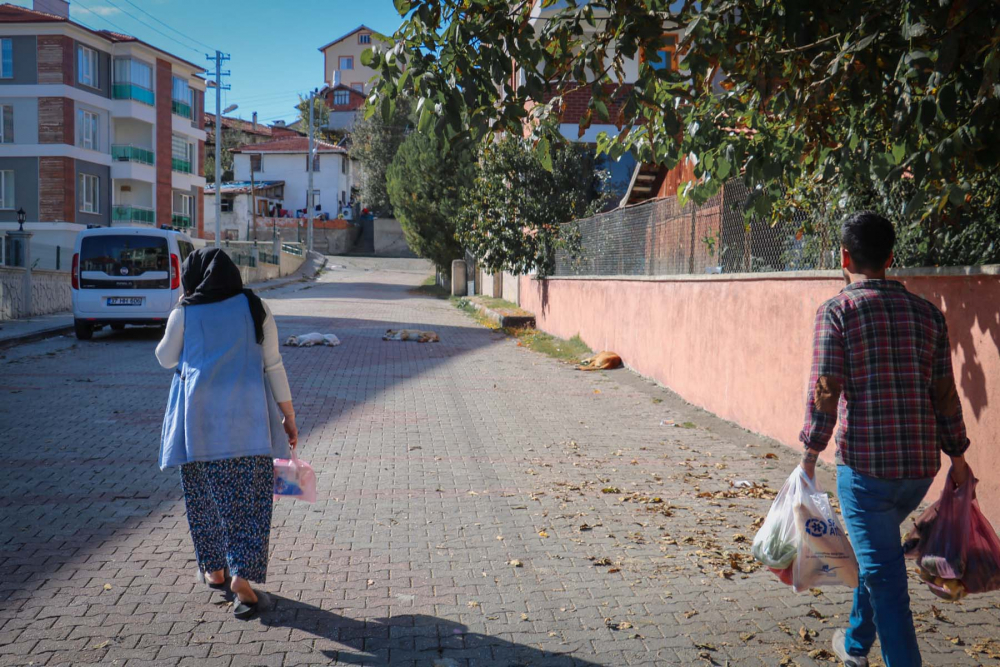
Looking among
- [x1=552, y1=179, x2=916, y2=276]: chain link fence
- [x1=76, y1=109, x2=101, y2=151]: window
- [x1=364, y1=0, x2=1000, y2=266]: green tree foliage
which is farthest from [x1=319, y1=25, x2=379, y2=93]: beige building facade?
[x1=364, y1=0, x2=1000, y2=266]: green tree foliage

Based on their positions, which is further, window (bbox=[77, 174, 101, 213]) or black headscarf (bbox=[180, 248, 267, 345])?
window (bbox=[77, 174, 101, 213])

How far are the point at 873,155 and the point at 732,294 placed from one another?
4.59 metres

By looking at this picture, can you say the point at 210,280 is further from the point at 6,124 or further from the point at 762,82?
the point at 6,124

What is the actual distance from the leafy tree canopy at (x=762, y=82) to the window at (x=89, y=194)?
1650 inches

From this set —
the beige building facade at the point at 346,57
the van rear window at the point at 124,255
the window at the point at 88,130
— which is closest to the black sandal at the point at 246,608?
the van rear window at the point at 124,255

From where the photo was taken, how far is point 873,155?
527cm

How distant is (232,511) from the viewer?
4.30 meters

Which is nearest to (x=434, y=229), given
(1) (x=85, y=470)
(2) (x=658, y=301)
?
(2) (x=658, y=301)

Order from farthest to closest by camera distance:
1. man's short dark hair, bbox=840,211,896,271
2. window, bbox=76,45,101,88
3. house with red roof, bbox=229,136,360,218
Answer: house with red roof, bbox=229,136,360,218 < window, bbox=76,45,101,88 < man's short dark hair, bbox=840,211,896,271

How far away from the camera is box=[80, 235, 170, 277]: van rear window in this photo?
55.3 ft

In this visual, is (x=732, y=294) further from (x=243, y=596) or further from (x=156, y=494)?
(x=243, y=596)

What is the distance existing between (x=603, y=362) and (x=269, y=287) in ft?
91.3

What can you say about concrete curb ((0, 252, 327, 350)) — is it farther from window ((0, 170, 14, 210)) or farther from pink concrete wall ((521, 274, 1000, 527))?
window ((0, 170, 14, 210))

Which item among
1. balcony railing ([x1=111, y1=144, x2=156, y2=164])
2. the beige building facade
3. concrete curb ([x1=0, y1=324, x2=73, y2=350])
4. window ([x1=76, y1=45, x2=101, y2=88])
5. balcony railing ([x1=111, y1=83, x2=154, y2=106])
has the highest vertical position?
the beige building facade
